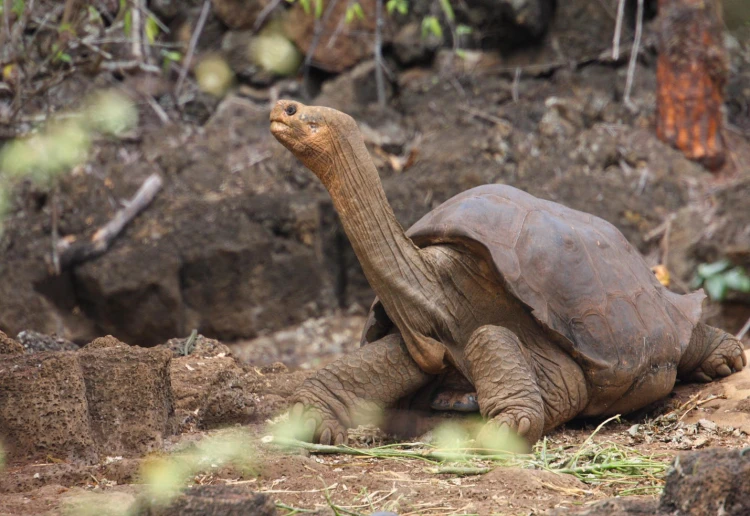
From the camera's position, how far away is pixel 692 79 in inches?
298

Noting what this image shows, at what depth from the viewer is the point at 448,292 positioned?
369cm

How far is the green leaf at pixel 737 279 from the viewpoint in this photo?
22.2 ft

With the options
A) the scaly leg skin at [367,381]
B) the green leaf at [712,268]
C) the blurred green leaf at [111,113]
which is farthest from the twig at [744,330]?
the blurred green leaf at [111,113]

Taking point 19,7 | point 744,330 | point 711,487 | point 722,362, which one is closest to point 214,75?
point 19,7

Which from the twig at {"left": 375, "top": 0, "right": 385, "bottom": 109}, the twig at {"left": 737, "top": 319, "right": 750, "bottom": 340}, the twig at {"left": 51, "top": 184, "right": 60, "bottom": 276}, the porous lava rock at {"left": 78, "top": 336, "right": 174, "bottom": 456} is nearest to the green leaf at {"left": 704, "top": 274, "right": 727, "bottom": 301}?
the twig at {"left": 737, "top": 319, "right": 750, "bottom": 340}

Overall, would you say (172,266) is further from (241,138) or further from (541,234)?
(541,234)

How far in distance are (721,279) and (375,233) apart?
4129 millimetres

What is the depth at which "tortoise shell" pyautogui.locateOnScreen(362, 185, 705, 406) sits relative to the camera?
356 centimetres

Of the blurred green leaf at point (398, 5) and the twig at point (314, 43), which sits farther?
the twig at point (314, 43)

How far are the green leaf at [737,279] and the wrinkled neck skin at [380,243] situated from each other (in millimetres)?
3866

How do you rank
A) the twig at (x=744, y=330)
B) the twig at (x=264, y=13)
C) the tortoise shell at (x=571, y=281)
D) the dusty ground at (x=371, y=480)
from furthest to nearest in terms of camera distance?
1. the twig at (x=264, y=13)
2. the twig at (x=744, y=330)
3. the tortoise shell at (x=571, y=281)
4. the dusty ground at (x=371, y=480)

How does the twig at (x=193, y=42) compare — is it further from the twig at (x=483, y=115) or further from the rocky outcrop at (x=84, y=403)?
the rocky outcrop at (x=84, y=403)

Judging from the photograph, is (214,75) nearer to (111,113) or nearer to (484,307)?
(111,113)

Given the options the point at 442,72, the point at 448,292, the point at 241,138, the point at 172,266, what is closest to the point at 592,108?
the point at 442,72
